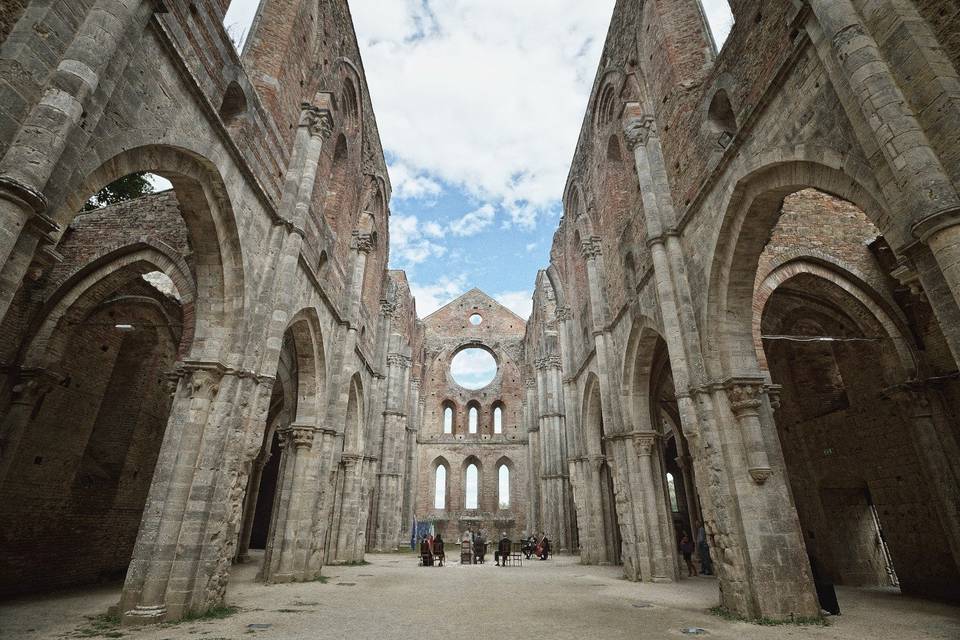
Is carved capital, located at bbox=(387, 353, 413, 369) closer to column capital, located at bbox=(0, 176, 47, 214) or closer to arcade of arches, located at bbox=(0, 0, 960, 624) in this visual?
arcade of arches, located at bbox=(0, 0, 960, 624)

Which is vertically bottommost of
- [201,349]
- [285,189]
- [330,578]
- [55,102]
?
[330,578]

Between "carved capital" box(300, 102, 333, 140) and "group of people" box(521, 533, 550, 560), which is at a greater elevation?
"carved capital" box(300, 102, 333, 140)

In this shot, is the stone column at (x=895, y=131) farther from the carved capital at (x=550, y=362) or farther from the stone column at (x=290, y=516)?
the carved capital at (x=550, y=362)

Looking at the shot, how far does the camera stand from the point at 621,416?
13297 millimetres

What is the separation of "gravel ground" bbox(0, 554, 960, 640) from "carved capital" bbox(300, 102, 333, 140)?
10.0 metres

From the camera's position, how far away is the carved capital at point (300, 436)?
12.1m

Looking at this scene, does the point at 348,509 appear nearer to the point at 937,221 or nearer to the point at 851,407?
the point at 851,407

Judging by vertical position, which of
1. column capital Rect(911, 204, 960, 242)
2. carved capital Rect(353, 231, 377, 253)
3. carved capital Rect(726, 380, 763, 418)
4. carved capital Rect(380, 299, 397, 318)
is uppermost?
carved capital Rect(380, 299, 397, 318)

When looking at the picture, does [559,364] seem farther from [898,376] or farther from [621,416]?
[898,376]

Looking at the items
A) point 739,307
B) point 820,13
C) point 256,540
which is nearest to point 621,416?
point 739,307

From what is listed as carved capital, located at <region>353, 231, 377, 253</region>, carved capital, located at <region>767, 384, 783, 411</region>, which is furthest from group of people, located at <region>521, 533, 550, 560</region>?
carved capital, located at <region>353, 231, 377, 253</region>

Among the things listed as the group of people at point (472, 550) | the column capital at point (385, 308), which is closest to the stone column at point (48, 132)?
the group of people at point (472, 550)

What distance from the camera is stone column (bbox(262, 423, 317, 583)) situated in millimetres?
10922

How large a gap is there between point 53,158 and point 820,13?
24.8 ft
